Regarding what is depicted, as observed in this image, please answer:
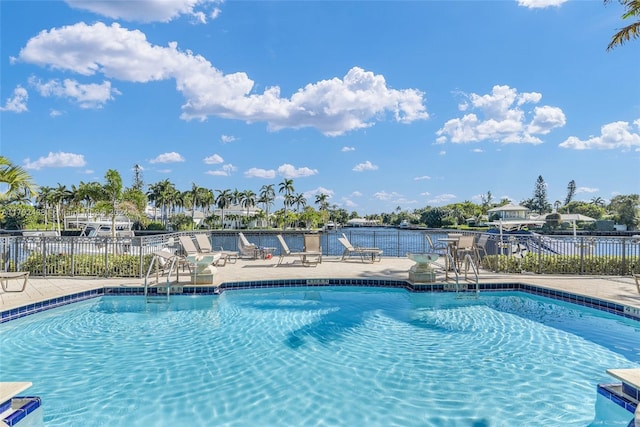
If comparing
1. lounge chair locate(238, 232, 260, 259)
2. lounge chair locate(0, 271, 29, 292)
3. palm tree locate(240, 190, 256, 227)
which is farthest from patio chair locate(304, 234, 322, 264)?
palm tree locate(240, 190, 256, 227)

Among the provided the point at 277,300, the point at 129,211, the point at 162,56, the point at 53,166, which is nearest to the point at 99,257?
the point at 277,300

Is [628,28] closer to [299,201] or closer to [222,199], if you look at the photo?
[299,201]

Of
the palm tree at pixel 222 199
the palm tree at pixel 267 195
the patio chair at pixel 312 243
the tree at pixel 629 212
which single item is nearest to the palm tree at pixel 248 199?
the palm tree at pixel 267 195

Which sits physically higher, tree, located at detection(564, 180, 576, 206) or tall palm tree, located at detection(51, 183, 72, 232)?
tree, located at detection(564, 180, 576, 206)

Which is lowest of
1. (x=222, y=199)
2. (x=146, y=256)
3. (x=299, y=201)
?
(x=146, y=256)

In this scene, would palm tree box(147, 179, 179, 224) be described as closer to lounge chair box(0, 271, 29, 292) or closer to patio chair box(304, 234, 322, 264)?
patio chair box(304, 234, 322, 264)

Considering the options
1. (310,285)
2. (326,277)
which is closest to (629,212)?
(326,277)

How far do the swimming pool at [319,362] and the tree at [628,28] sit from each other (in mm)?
7293

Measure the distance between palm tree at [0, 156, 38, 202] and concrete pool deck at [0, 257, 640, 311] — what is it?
200cm

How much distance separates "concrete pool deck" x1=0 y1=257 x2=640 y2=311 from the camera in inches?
258

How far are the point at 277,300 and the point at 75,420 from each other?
4516 millimetres

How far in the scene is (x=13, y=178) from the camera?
24.8 feet

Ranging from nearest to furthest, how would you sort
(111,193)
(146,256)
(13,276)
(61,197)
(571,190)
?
(13,276), (146,256), (111,193), (61,197), (571,190)

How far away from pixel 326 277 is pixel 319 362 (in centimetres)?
423
